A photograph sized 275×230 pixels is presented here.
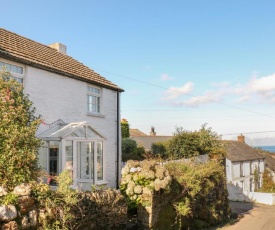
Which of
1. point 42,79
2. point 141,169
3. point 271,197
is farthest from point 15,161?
point 271,197

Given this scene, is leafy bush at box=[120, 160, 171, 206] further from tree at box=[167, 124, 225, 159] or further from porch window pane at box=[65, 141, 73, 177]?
tree at box=[167, 124, 225, 159]

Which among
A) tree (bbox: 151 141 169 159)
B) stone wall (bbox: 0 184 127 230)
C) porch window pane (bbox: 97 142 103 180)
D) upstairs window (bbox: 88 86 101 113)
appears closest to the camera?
stone wall (bbox: 0 184 127 230)

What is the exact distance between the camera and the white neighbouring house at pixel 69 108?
12391mm

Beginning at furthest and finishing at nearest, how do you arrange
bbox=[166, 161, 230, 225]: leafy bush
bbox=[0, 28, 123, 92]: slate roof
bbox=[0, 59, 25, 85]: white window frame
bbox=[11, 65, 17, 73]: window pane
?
1. bbox=[166, 161, 230, 225]: leafy bush
2. bbox=[0, 28, 123, 92]: slate roof
3. bbox=[11, 65, 17, 73]: window pane
4. bbox=[0, 59, 25, 85]: white window frame

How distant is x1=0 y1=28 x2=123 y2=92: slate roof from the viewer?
41.0 feet

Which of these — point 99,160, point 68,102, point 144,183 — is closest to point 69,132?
point 68,102

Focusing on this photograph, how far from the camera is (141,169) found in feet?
38.8

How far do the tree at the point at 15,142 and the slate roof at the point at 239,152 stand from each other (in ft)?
95.1

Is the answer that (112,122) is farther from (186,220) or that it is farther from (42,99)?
(186,220)

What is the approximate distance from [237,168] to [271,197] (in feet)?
25.0

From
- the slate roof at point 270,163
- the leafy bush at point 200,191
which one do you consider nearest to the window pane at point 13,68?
the leafy bush at point 200,191

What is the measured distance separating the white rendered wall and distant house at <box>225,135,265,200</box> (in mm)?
19243

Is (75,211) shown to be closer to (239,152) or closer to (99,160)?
(99,160)

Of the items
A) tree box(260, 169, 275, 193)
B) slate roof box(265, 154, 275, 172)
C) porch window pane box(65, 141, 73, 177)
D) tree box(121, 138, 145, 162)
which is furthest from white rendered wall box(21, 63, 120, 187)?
slate roof box(265, 154, 275, 172)
